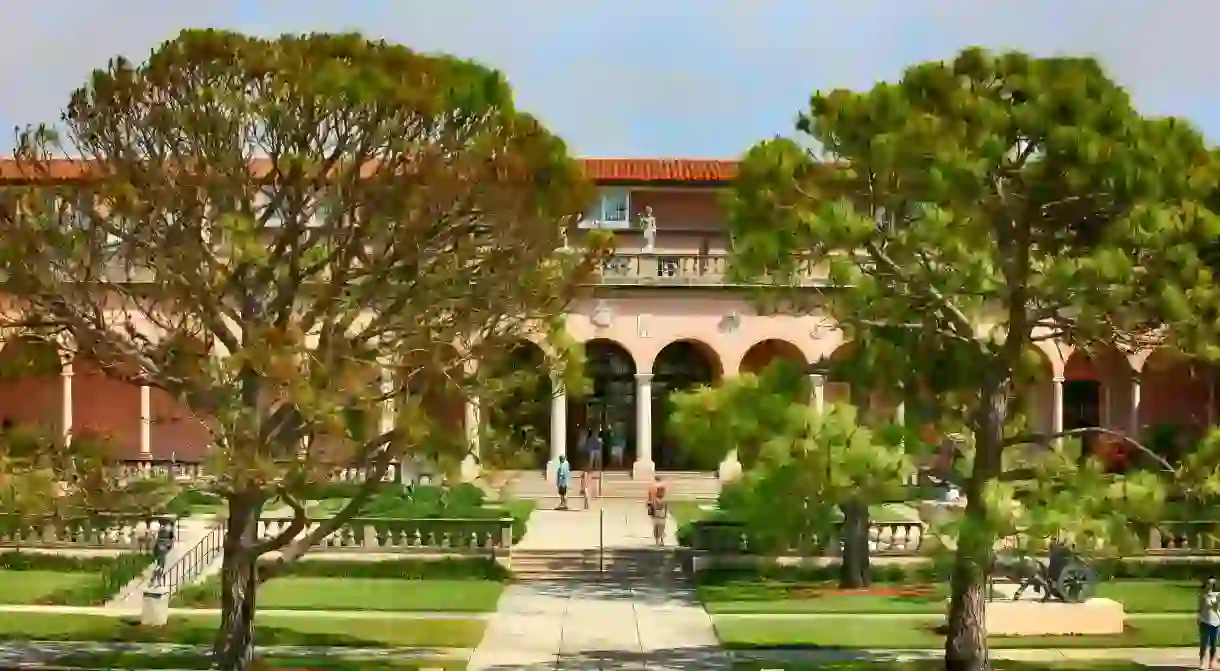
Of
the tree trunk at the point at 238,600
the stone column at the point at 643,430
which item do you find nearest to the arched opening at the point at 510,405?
the tree trunk at the point at 238,600

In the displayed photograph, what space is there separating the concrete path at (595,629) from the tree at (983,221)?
5.37 metres

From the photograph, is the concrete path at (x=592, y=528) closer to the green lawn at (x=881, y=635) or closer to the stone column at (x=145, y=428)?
the green lawn at (x=881, y=635)

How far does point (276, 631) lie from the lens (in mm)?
25188

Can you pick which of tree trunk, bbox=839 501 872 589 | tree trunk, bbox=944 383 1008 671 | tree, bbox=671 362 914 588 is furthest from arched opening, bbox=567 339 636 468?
tree, bbox=671 362 914 588

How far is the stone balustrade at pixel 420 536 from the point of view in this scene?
105 feet

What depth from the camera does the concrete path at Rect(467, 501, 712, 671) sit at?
A: 23234 millimetres

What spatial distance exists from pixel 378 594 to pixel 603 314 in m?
19.2

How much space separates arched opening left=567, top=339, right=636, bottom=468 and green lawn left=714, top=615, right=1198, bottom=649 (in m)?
22.9

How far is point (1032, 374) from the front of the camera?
70.9ft

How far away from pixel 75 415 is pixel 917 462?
36.5m

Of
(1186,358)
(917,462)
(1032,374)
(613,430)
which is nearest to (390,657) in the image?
(917,462)

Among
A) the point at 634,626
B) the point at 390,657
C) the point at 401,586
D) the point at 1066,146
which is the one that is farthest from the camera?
the point at 401,586

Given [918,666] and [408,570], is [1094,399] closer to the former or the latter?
[408,570]

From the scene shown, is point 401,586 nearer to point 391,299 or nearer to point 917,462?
point 391,299
